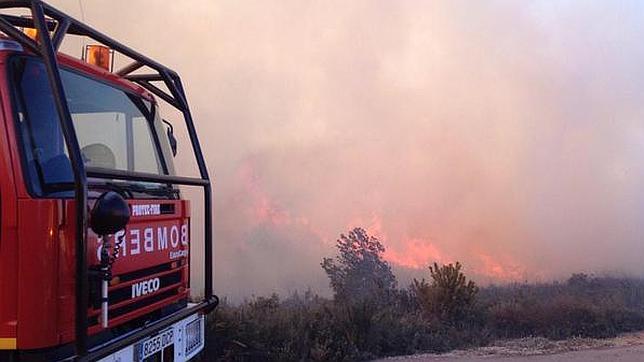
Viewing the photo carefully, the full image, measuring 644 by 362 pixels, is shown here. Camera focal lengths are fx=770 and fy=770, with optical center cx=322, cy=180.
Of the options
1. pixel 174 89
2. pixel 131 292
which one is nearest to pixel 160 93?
pixel 174 89

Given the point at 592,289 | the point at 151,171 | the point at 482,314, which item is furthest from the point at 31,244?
the point at 592,289

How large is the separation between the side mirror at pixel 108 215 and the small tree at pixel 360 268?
8.59 meters

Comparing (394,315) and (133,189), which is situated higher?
(133,189)

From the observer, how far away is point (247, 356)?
8.09 meters

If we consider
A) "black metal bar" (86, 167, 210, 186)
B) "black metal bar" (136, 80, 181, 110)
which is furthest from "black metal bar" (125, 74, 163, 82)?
"black metal bar" (86, 167, 210, 186)

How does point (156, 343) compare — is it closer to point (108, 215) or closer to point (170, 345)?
point (170, 345)

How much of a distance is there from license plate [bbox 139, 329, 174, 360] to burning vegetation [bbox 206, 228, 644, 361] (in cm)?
333

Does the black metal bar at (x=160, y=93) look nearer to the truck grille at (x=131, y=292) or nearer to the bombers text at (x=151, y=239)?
the bombers text at (x=151, y=239)

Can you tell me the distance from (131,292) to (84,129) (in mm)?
990

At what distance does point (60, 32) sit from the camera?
12.9ft

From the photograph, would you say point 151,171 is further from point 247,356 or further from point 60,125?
point 247,356

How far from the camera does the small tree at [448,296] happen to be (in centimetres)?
1080

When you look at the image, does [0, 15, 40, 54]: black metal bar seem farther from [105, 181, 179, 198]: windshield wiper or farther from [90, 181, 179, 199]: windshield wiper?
[105, 181, 179, 198]: windshield wiper

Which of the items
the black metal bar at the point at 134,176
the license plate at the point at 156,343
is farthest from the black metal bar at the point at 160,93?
the license plate at the point at 156,343
